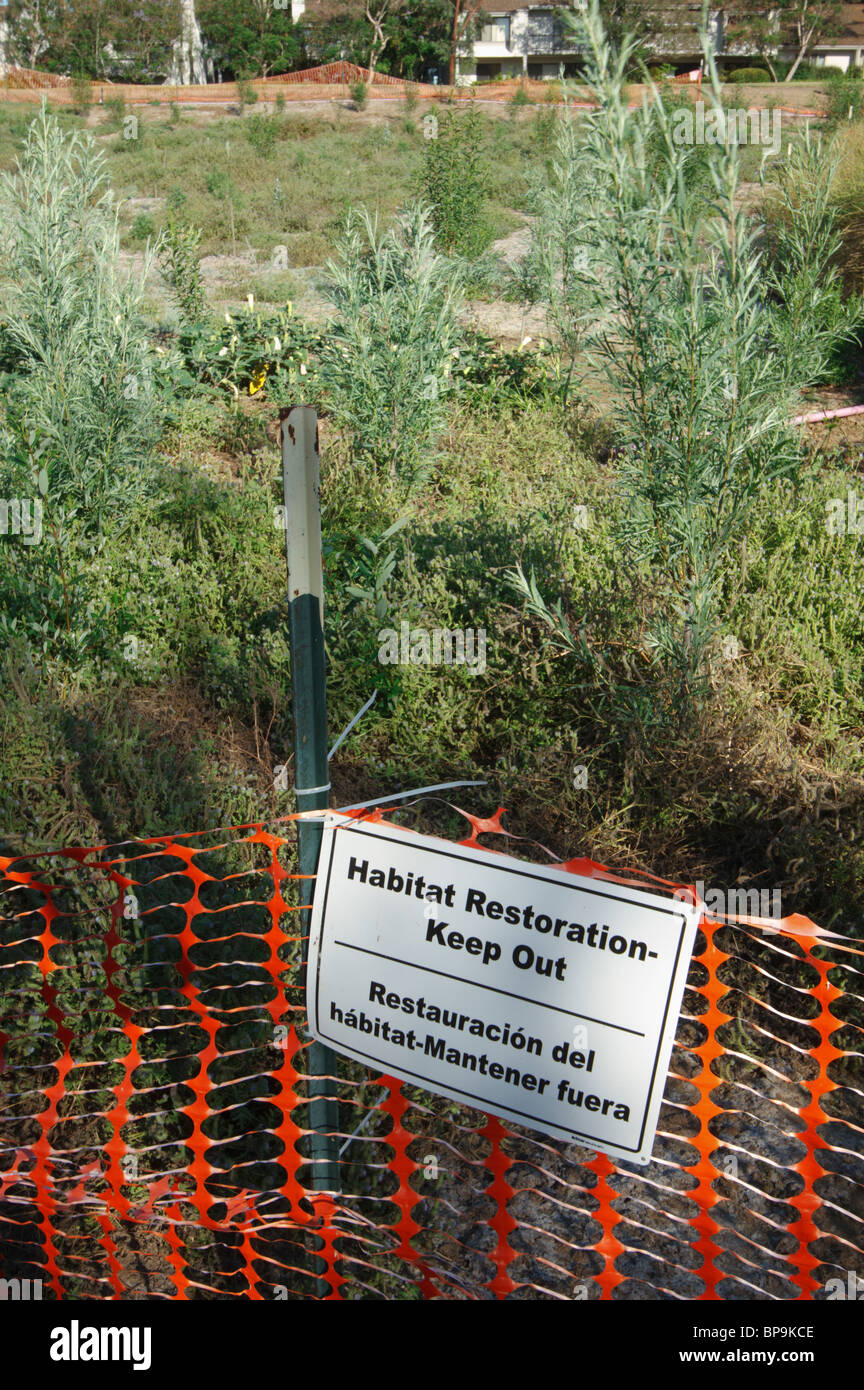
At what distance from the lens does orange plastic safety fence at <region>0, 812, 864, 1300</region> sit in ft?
7.29

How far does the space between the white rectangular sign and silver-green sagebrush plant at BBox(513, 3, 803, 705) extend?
1779 millimetres

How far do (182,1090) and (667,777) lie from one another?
1.88 m

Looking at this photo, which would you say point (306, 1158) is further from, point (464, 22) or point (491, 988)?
point (464, 22)

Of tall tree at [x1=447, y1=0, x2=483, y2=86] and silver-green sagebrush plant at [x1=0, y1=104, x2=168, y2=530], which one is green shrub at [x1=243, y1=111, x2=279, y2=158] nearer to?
tall tree at [x1=447, y1=0, x2=483, y2=86]

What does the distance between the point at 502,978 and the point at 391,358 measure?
495 centimetres

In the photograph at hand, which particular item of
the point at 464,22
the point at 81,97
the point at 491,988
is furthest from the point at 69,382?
the point at 464,22

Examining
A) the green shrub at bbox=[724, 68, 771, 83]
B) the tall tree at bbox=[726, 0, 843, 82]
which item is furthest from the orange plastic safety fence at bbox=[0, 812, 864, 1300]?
the tall tree at bbox=[726, 0, 843, 82]

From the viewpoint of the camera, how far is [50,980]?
2842 millimetres

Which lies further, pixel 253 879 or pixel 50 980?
pixel 253 879

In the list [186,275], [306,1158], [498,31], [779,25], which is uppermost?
[498,31]

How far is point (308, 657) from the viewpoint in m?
2.00
